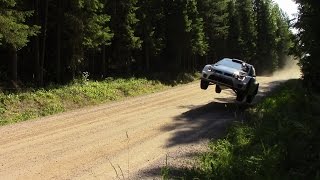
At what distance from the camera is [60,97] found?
22.8 meters

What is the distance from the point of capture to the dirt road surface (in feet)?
30.3

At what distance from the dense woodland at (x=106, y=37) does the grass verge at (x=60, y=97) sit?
2125mm

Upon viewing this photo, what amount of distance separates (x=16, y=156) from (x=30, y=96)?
11.1 metres

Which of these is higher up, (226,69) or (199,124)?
(226,69)

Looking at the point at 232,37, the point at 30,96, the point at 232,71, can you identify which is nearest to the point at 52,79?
the point at 30,96

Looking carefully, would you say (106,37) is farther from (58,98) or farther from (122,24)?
(122,24)

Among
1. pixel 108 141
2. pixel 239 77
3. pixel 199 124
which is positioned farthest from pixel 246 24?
pixel 108 141

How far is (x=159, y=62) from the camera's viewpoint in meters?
50.2

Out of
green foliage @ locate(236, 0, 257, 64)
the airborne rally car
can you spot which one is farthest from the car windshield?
green foliage @ locate(236, 0, 257, 64)

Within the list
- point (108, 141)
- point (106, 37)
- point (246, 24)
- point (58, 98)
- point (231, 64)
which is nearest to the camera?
point (108, 141)

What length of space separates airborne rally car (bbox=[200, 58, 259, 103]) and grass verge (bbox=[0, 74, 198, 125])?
764 cm

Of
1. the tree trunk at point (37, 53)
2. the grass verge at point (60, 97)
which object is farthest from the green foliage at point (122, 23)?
the tree trunk at point (37, 53)

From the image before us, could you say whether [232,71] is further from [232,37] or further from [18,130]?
[232,37]

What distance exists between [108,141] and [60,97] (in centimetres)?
1146
